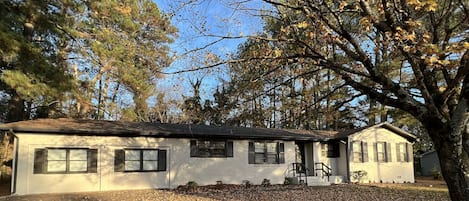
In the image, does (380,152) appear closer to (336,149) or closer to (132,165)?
(336,149)

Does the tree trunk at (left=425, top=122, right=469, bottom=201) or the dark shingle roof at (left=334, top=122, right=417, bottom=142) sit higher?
the dark shingle roof at (left=334, top=122, right=417, bottom=142)

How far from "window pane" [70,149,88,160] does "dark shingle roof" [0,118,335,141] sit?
723 mm

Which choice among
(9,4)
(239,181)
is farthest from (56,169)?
(239,181)

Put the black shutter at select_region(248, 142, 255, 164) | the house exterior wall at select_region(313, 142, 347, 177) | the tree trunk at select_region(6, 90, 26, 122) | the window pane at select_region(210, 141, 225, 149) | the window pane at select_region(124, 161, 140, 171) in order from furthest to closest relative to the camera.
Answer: the house exterior wall at select_region(313, 142, 347, 177), the tree trunk at select_region(6, 90, 26, 122), the black shutter at select_region(248, 142, 255, 164), the window pane at select_region(210, 141, 225, 149), the window pane at select_region(124, 161, 140, 171)

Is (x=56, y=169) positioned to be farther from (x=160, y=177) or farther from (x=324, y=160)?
(x=324, y=160)

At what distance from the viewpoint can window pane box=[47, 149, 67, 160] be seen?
1534cm

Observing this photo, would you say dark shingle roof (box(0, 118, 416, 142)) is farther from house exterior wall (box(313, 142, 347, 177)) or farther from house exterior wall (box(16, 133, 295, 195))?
house exterior wall (box(313, 142, 347, 177))

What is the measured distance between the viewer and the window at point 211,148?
18500mm

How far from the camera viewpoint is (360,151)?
22.4m

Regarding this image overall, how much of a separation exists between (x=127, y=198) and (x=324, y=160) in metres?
12.4

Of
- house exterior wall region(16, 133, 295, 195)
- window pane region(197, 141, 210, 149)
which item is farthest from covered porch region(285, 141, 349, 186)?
window pane region(197, 141, 210, 149)

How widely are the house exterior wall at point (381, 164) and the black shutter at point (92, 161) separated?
1318cm

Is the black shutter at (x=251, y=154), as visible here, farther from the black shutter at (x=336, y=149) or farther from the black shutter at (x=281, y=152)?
the black shutter at (x=336, y=149)

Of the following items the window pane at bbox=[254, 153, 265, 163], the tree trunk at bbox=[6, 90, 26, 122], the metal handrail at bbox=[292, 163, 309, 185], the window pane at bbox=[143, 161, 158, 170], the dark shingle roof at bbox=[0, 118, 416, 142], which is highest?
the tree trunk at bbox=[6, 90, 26, 122]
